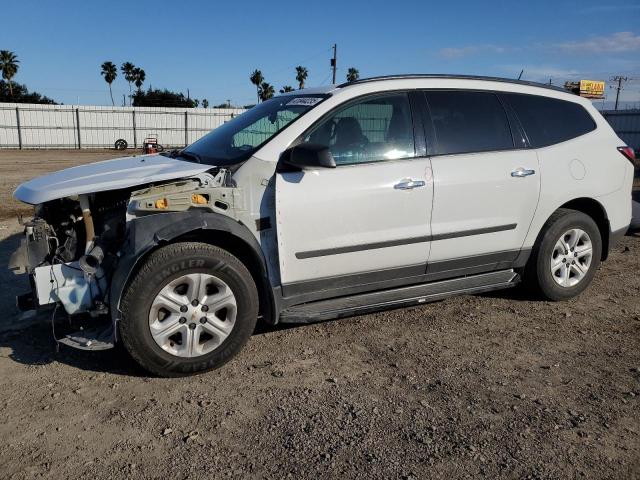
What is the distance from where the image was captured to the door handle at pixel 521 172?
4473 mm

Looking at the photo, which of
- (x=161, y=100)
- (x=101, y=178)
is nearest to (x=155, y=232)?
(x=101, y=178)

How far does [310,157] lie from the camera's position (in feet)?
11.9

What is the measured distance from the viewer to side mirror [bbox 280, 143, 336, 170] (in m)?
3.61

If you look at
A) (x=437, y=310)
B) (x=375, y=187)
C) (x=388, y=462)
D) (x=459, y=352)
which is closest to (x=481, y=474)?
(x=388, y=462)

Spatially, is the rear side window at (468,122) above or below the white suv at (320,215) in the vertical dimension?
above

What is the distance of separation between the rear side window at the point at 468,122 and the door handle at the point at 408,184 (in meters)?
0.33

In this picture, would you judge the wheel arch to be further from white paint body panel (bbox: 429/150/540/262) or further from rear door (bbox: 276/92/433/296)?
rear door (bbox: 276/92/433/296)

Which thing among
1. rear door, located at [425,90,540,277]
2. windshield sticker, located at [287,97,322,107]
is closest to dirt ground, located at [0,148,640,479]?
rear door, located at [425,90,540,277]

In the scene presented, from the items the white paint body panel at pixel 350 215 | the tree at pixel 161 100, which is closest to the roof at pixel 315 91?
the white paint body panel at pixel 350 215

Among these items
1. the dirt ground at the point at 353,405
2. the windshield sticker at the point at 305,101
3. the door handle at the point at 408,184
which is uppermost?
the windshield sticker at the point at 305,101

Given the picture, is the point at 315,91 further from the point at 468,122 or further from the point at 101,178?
the point at 101,178

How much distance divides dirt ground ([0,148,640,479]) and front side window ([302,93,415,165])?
1.38m

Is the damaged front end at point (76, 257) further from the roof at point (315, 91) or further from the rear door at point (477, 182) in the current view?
the rear door at point (477, 182)

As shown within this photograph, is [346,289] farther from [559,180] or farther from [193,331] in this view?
[559,180]
